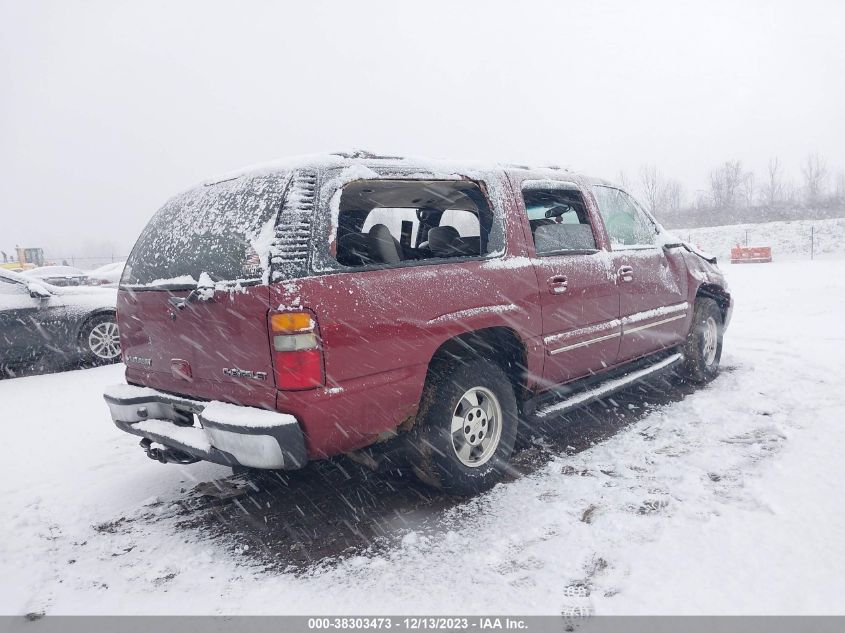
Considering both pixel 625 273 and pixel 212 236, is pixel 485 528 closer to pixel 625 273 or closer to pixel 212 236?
pixel 212 236

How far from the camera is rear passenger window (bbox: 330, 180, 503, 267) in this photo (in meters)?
3.38

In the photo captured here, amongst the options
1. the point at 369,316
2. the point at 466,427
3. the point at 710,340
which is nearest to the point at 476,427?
the point at 466,427

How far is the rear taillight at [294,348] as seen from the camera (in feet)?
8.55

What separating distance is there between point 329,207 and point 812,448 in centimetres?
344

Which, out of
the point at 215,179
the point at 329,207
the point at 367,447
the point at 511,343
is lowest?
the point at 367,447

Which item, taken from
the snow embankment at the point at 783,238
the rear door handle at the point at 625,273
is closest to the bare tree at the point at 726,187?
the snow embankment at the point at 783,238

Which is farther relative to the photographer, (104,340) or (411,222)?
(104,340)

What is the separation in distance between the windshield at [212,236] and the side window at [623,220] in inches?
109

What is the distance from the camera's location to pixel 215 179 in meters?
3.45

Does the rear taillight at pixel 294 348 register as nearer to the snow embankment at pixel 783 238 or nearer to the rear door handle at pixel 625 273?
the rear door handle at pixel 625 273

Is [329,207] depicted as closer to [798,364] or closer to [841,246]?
[798,364]

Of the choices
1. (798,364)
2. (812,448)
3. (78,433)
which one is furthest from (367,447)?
(798,364)

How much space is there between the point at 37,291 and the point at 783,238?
39.5 m

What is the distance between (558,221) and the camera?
424 centimetres
